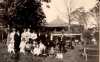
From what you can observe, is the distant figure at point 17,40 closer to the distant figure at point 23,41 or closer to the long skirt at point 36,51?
the distant figure at point 23,41

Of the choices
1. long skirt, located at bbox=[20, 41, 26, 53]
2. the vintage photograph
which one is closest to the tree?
the vintage photograph

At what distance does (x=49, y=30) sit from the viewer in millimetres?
1253

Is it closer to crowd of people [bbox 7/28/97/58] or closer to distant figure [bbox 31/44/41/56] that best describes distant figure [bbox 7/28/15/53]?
crowd of people [bbox 7/28/97/58]

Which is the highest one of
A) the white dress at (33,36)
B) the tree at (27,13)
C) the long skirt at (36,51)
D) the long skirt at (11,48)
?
the tree at (27,13)

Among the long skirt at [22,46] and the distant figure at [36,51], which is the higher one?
the long skirt at [22,46]

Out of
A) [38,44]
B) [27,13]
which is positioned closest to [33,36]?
[38,44]

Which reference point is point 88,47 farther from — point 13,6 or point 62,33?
point 13,6

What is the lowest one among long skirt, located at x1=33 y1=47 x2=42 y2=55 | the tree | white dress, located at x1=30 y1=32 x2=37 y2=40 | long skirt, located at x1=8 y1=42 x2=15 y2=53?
long skirt, located at x1=33 y1=47 x2=42 y2=55

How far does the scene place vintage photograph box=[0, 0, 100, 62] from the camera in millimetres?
1234

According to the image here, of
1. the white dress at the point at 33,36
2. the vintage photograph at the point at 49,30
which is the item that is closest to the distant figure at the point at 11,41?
the vintage photograph at the point at 49,30

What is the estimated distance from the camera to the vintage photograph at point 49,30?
48.6 inches

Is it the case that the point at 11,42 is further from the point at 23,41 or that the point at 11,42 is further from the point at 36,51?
the point at 36,51

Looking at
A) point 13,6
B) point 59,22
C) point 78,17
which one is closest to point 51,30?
point 59,22

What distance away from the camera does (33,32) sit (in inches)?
49.3
